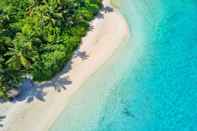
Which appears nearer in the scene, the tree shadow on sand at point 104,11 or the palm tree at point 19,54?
the palm tree at point 19,54

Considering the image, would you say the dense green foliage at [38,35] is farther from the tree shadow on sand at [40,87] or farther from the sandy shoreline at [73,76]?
the sandy shoreline at [73,76]

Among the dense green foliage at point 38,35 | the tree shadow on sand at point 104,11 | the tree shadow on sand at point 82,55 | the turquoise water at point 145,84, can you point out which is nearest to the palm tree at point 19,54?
the dense green foliage at point 38,35

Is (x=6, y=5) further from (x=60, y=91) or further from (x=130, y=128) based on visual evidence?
(x=130, y=128)

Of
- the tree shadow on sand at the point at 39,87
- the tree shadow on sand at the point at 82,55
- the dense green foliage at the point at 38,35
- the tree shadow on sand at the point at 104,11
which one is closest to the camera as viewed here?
the dense green foliage at the point at 38,35

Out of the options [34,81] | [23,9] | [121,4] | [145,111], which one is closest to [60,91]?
[34,81]

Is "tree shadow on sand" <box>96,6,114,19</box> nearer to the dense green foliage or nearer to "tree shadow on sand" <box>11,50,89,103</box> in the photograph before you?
the dense green foliage

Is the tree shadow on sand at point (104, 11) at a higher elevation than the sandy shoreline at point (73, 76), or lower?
higher

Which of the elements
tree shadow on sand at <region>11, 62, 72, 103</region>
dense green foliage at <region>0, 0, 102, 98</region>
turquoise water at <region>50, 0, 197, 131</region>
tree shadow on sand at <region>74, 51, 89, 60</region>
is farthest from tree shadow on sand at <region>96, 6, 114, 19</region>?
tree shadow on sand at <region>11, 62, 72, 103</region>
